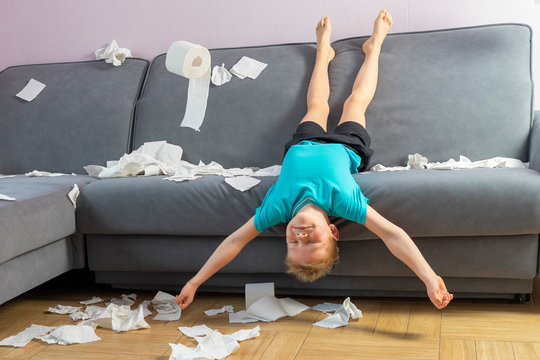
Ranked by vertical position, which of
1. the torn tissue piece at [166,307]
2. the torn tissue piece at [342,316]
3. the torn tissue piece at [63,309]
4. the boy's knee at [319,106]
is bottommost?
the torn tissue piece at [63,309]

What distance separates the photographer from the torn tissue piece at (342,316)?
6.35 ft

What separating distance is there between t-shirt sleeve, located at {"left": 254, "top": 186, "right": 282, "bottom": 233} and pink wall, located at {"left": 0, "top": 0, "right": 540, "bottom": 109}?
1335mm

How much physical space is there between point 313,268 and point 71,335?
807mm

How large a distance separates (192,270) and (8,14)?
2.23m

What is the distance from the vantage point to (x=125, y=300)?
7.48 ft

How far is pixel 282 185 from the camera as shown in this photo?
82.2 inches

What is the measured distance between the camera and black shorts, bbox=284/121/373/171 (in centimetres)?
235

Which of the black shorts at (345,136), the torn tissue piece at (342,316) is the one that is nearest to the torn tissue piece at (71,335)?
the torn tissue piece at (342,316)

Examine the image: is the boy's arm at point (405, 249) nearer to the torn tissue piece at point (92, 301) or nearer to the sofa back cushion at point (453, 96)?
the sofa back cushion at point (453, 96)

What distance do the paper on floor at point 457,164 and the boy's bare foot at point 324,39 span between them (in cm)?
63

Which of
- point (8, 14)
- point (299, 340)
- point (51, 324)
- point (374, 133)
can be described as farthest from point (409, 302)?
point (8, 14)

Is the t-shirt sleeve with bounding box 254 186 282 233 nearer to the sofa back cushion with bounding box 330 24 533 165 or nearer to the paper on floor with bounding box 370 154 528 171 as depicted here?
the paper on floor with bounding box 370 154 528 171

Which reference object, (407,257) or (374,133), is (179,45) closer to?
(374,133)

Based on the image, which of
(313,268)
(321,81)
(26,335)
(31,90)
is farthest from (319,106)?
(31,90)
